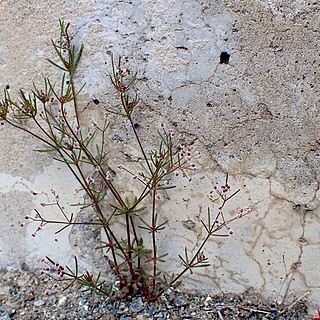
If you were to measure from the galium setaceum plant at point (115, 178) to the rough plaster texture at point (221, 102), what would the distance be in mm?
41

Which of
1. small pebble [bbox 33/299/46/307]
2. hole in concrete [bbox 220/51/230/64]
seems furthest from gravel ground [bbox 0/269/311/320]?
hole in concrete [bbox 220/51/230/64]

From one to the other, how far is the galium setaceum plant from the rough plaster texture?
0.04 metres

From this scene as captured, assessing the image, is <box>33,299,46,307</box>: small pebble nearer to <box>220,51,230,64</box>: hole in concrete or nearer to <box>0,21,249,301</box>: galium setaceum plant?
<box>0,21,249,301</box>: galium setaceum plant

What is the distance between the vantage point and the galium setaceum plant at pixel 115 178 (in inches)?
73.5

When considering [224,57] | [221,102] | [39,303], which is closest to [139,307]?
[39,303]

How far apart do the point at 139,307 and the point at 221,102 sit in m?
0.81

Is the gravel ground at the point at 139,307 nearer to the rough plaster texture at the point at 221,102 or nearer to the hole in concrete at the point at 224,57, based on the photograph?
the rough plaster texture at the point at 221,102

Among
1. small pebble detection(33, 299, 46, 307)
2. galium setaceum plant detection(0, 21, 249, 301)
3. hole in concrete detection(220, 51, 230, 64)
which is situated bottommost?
small pebble detection(33, 299, 46, 307)

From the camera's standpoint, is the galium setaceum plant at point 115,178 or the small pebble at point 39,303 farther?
the small pebble at point 39,303

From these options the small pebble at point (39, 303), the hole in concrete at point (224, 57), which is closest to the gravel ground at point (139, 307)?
the small pebble at point (39, 303)

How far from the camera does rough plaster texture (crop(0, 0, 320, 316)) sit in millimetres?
1776

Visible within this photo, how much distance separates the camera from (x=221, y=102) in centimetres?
186

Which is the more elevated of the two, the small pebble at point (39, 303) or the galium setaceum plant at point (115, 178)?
the galium setaceum plant at point (115, 178)

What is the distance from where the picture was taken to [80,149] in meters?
1.88
